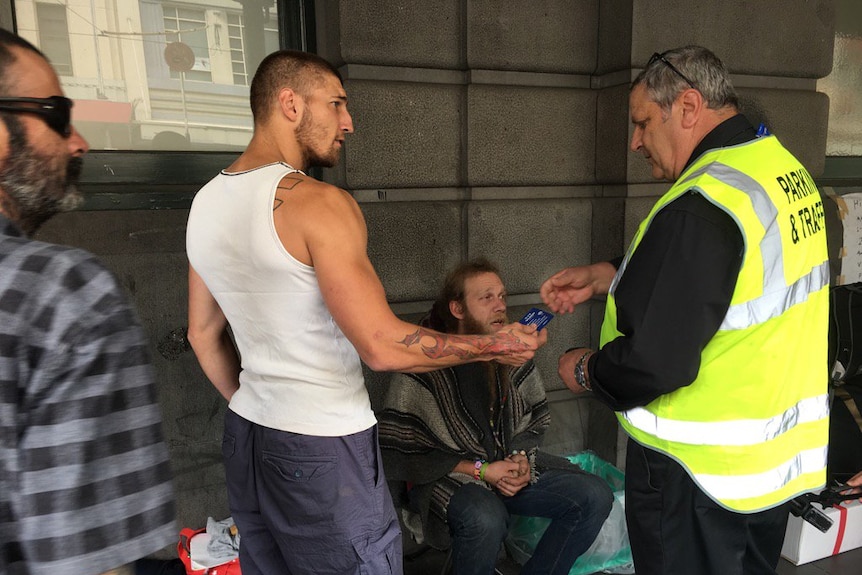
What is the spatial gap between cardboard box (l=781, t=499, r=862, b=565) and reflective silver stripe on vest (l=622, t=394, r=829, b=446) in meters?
1.61

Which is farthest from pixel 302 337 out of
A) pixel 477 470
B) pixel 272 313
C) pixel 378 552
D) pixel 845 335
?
pixel 845 335

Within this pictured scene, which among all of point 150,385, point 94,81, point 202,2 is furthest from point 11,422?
point 202,2

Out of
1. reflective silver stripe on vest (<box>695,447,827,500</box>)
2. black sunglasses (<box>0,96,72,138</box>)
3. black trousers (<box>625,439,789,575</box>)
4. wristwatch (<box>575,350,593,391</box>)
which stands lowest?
black trousers (<box>625,439,789,575</box>)

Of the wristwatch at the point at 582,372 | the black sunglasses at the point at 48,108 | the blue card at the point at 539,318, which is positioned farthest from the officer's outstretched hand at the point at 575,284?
the black sunglasses at the point at 48,108

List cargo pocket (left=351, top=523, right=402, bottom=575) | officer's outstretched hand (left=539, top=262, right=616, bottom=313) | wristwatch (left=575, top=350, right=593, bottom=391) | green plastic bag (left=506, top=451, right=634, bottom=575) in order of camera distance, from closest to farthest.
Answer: cargo pocket (left=351, top=523, right=402, bottom=575) < wristwatch (left=575, top=350, right=593, bottom=391) < officer's outstretched hand (left=539, top=262, right=616, bottom=313) < green plastic bag (left=506, top=451, right=634, bottom=575)

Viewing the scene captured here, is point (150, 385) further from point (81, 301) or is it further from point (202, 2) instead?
point (202, 2)

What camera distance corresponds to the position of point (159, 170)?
109 inches

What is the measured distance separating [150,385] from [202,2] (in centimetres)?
236

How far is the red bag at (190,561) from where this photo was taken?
2.55 m

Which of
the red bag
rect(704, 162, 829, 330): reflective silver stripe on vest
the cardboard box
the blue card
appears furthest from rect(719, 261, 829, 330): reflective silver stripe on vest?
the red bag

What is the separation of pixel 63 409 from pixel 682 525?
5.19 feet

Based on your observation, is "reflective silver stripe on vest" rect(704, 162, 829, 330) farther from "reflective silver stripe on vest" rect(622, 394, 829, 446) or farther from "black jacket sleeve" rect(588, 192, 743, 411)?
"reflective silver stripe on vest" rect(622, 394, 829, 446)

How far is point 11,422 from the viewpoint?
2.72ft

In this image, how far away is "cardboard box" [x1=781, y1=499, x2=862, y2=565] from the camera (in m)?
3.05
